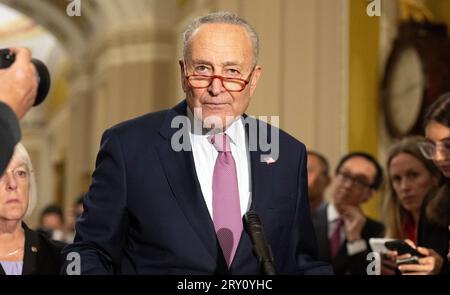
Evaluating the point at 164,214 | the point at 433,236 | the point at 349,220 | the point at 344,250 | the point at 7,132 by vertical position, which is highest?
the point at 7,132

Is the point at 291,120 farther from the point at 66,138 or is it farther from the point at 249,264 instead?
the point at 66,138

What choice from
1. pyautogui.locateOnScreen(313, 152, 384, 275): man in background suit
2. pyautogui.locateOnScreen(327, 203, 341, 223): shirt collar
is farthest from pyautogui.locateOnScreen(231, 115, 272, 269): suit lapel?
pyautogui.locateOnScreen(327, 203, 341, 223): shirt collar

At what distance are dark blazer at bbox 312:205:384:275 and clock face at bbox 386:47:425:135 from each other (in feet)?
7.34

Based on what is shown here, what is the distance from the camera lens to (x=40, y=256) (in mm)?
3221

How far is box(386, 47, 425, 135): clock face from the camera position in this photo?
25.1 feet

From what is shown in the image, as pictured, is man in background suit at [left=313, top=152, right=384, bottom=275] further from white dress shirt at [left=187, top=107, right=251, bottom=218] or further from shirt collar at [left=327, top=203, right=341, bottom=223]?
white dress shirt at [left=187, top=107, right=251, bottom=218]

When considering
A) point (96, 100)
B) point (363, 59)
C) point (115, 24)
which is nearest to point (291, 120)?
point (363, 59)

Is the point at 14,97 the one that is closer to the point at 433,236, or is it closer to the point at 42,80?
the point at 42,80

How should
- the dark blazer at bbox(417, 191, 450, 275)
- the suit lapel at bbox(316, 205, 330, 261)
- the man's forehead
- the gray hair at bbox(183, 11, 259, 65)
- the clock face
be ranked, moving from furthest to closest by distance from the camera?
the clock face → the man's forehead → the suit lapel at bbox(316, 205, 330, 261) → the dark blazer at bbox(417, 191, 450, 275) → the gray hair at bbox(183, 11, 259, 65)

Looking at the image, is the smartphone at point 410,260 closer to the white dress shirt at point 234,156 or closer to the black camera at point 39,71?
the white dress shirt at point 234,156

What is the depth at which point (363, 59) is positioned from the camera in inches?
306

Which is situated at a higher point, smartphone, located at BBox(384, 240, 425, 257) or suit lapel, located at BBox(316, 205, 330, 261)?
smartphone, located at BBox(384, 240, 425, 257)

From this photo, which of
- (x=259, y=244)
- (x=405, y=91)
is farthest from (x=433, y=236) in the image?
(x=405, y=91)

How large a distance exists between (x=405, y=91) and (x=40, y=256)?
519 cm
